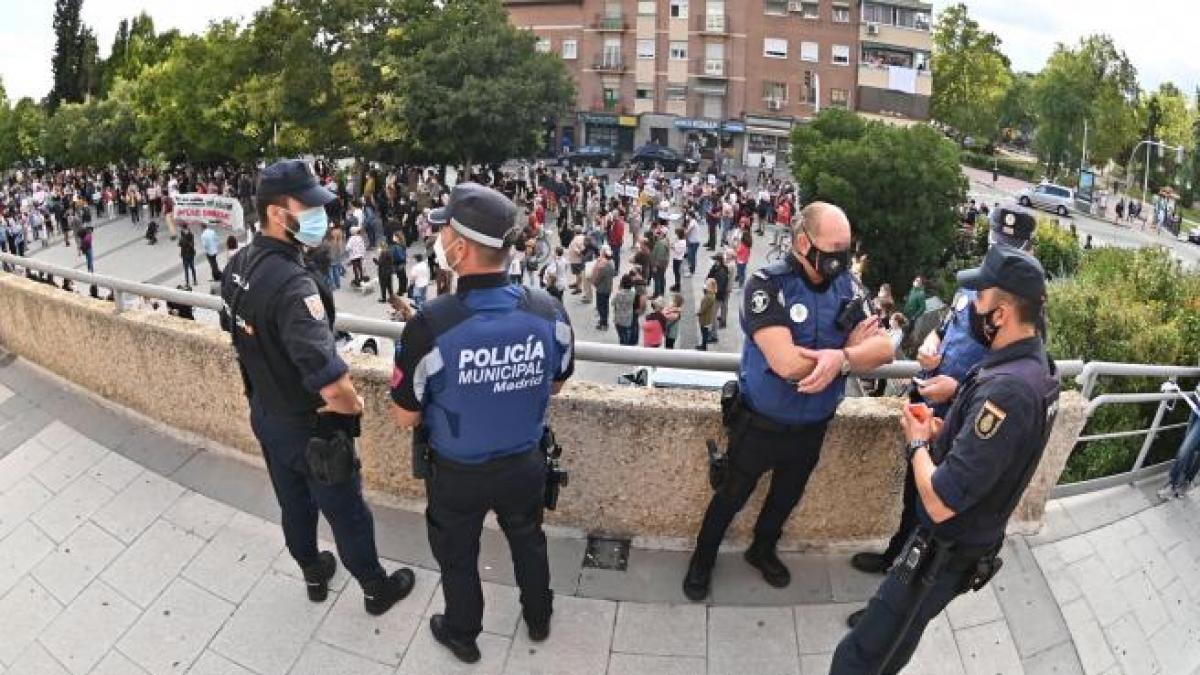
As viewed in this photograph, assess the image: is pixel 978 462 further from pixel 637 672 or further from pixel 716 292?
pixel 716 292

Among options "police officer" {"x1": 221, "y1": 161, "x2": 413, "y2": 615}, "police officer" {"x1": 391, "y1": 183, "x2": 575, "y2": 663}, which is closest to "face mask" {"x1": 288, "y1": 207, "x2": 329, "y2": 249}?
"police officer" {"x1": 221, "y1": 161, "x2": 413, "y2": 615}

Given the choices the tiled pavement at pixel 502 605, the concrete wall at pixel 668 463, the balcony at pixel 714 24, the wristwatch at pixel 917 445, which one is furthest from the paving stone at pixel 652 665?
the balcony at pixel 714 24

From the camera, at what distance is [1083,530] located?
4.25m

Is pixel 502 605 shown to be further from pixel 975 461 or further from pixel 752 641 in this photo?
pixel 975 461

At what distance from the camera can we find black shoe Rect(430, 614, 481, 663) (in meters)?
3.32

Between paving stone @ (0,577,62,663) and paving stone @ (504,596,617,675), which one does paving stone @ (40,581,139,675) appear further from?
paving stone @ (504,596,617,675)

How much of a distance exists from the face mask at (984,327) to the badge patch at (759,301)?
69cm

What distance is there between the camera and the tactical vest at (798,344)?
10.5 ft

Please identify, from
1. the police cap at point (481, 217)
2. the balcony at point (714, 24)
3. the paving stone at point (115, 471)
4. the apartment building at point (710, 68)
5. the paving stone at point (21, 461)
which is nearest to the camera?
the police cap at point (481, 217)

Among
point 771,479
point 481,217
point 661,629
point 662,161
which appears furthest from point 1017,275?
point 662,161

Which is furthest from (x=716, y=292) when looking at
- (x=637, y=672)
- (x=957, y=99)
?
(x=957, y=99)

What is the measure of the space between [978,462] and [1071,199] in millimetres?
47130

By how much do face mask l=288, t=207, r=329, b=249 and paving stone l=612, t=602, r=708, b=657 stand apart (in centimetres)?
192

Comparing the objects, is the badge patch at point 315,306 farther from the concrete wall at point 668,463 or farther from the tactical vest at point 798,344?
the tactical vest at point 798,344
